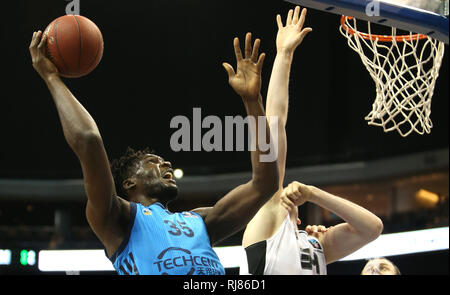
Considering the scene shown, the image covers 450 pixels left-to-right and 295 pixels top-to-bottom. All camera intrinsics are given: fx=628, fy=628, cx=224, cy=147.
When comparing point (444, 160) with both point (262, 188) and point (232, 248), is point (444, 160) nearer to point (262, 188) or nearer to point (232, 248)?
point (232, 248)

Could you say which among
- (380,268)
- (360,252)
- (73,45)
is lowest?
(360,252)

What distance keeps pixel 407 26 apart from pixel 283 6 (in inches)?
221

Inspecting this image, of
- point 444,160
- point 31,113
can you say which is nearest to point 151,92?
point 31,113

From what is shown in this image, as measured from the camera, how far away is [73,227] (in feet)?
41.8

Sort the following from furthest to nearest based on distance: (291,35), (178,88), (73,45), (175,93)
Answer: (175,93), (178,88), (291,35), (73,45)

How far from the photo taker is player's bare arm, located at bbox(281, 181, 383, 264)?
9.46ft

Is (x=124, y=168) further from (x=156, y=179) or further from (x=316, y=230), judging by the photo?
(x=316, y=230)

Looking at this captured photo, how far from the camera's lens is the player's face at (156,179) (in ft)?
9.45

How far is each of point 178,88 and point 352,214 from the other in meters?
7.80

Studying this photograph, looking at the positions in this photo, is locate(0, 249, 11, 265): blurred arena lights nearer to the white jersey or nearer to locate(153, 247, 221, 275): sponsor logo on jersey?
the white jersey

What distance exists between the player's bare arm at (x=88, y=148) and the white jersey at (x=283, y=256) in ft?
2.12

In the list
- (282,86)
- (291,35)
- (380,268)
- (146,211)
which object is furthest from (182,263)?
(380,268)

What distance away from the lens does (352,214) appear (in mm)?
Answer: 3014

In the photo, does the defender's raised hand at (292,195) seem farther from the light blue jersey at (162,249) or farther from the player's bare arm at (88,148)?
the player's bare arm at (88,148)
